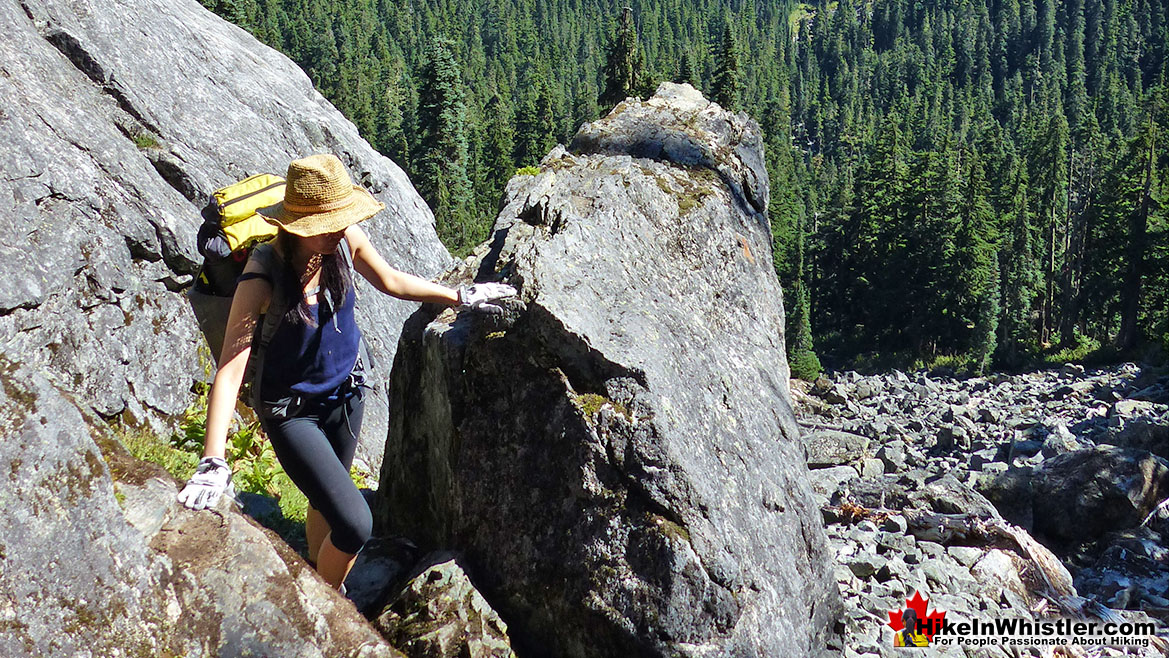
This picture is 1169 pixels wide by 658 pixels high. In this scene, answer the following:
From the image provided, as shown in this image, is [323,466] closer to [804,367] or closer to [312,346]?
[312,346]

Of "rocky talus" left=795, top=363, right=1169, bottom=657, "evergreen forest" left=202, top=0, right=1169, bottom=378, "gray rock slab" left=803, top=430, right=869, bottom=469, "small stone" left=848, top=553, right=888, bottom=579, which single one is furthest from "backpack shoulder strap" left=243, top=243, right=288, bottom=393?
"evergreen forest" left=202, top=0, right=1169, bottom=378

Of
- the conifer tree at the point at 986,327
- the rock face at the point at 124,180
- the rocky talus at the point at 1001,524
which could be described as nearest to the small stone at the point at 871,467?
the rocky talus at the point at 1001,524

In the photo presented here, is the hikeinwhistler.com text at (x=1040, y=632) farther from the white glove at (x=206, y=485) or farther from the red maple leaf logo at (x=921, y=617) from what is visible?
the white glove at (x=206, y=485)

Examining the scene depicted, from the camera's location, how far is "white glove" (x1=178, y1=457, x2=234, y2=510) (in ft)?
12.3

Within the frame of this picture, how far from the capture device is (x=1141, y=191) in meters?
58.9

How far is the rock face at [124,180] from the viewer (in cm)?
693

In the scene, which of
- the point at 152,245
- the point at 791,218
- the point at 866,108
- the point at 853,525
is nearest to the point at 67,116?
the point at 152,245

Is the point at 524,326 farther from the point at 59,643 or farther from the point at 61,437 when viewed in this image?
the point at 59,643

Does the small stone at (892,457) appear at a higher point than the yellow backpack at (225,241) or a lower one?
lower

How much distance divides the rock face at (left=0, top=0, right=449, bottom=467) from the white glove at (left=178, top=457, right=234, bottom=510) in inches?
107

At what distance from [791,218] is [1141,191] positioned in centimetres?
2755

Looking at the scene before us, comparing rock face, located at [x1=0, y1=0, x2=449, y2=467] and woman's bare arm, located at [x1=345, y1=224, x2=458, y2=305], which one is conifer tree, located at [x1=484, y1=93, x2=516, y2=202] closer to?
rock face, located at [x1=0, y1=0, x2=449, y2=467]

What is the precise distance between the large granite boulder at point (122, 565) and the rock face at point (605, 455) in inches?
43.3

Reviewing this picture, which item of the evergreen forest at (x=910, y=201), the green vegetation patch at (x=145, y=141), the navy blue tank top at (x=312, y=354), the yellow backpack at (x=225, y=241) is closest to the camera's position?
the navy blue tank top at (x=312, y=354)
